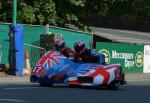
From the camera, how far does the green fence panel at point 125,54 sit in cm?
3409

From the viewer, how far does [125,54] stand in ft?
116

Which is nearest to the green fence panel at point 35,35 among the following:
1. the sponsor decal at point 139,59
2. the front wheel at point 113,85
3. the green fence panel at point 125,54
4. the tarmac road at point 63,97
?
the green fence panel at point 125,54

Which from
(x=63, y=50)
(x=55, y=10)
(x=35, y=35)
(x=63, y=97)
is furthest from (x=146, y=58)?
(x=63, y=97)

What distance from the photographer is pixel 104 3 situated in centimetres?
3931

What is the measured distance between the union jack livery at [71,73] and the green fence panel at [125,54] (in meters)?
13.8

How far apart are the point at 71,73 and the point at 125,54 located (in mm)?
16238

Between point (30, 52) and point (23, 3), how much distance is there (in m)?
5.25

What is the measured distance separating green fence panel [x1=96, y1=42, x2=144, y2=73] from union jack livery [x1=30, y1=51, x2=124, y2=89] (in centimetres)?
1379

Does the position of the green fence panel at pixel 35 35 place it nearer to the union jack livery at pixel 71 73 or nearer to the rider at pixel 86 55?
the rider at pixel 86 55

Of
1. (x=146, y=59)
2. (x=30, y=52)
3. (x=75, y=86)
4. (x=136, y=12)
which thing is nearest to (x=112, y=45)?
(x=146, y=59)

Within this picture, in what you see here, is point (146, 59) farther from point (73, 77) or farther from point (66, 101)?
point (66, 101)

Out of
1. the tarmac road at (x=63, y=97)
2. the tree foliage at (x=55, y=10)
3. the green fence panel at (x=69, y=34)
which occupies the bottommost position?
the tarmac road at (x=63, y=97)

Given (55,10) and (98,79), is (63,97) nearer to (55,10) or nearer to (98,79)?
(98,79)

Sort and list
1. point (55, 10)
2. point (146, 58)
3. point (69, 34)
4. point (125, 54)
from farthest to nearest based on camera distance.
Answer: point (146, 58) → point (55, 10) → point (125, 54) → point (69, 34)
